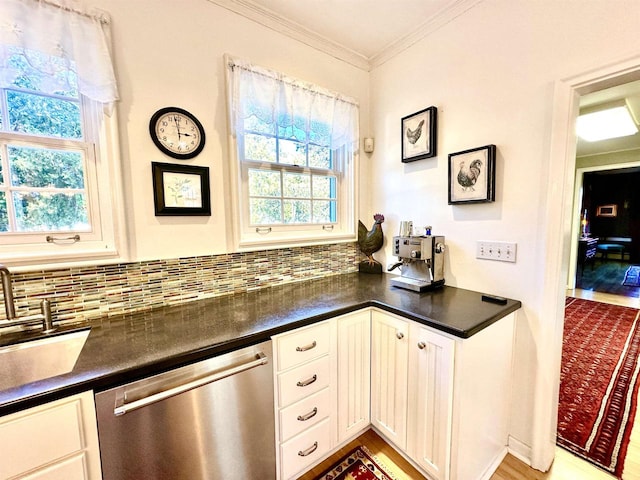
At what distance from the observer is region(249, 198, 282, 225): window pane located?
1732mm

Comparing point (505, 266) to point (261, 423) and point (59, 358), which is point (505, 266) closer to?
point (261, 423)

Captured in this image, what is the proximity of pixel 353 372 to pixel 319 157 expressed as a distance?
4.91 ft

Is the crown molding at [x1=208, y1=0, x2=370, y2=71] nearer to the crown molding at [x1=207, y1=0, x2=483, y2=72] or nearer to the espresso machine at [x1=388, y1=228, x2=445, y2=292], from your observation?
the crown molding at [x1=207, y1=0, x2=483, y2=72]

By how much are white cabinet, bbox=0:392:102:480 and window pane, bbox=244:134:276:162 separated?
1.39 meters

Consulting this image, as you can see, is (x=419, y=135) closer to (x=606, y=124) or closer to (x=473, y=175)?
(x=473, y=175)

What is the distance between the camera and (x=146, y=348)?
97cm

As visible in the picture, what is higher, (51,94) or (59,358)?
(51,94)

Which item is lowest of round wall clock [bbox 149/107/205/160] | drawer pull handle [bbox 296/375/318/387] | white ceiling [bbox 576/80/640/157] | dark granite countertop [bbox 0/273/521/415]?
drawer pull handle [bbox 296/375/318/387]

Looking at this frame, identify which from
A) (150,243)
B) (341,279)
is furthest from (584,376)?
(150,243)

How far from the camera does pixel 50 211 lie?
120 centimetres

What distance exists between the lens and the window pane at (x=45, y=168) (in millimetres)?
1133

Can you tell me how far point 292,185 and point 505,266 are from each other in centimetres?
141

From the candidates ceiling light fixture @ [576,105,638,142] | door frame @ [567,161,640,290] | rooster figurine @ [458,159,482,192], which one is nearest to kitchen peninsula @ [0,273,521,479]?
rooster figurine @ [458,159,482,192]

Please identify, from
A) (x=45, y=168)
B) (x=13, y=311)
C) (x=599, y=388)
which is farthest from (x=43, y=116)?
(x=599, y=388)
